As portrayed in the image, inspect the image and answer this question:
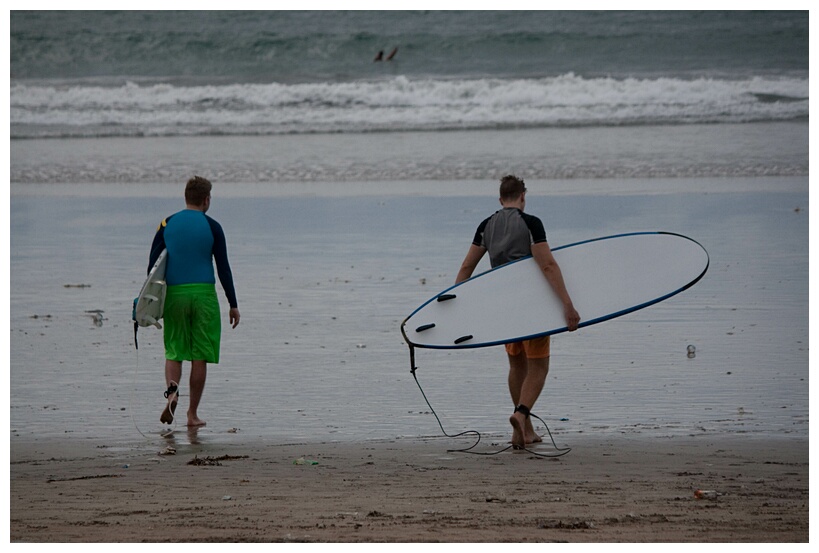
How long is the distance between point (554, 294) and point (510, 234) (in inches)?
14.6

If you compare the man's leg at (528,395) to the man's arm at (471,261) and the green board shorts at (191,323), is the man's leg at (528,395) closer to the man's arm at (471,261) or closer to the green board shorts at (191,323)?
the man's arm at (471,261)

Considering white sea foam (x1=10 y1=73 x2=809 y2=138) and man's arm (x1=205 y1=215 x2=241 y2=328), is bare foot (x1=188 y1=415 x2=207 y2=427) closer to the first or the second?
man's arm (x1=205 y1=215 x2=241 y2=328)

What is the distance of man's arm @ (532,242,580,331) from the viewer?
17.0ft

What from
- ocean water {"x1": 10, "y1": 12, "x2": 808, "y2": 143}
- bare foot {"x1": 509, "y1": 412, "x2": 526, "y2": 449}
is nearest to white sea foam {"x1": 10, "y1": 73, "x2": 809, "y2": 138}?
ocean water {"x1": 10, "y1": 12, "x2": 808, "y2": 143}

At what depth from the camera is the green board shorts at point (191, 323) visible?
5.61m

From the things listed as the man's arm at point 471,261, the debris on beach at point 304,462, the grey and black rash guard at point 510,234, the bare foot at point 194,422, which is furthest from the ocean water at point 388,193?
the grey and black rash guard at point 510,234

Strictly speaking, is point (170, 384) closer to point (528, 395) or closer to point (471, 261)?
point (471, 261)

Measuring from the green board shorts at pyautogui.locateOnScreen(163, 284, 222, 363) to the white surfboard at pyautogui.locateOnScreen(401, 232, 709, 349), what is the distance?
1.01 metres

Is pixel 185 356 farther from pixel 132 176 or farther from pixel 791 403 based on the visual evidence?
pixel 132 176

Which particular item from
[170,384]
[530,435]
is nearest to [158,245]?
[170,384]

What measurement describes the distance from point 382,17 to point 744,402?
27.1 meters

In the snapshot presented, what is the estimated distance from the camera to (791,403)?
18.7 feet

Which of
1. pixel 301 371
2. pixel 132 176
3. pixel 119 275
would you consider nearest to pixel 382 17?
pixel 132 176

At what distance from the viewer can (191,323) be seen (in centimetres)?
564
